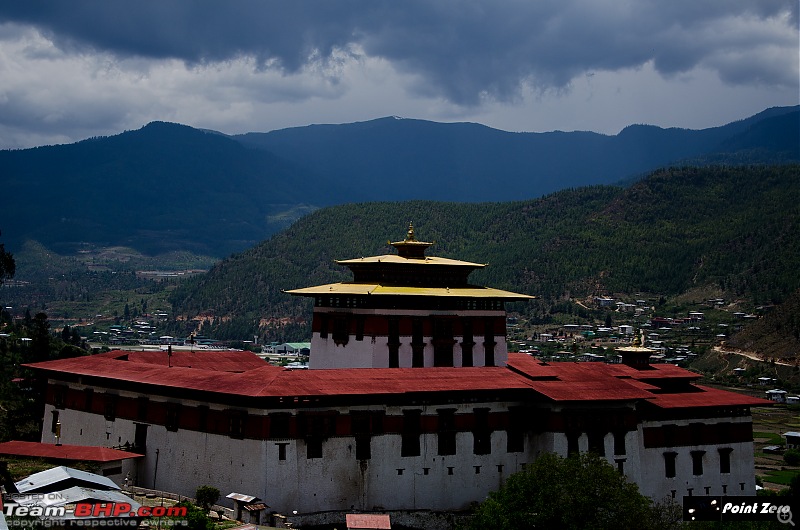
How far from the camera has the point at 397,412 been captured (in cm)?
6128

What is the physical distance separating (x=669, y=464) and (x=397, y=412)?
790 inches

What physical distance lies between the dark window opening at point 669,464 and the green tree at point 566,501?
13194 millimetres

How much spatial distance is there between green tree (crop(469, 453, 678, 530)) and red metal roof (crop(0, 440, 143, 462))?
19.9m

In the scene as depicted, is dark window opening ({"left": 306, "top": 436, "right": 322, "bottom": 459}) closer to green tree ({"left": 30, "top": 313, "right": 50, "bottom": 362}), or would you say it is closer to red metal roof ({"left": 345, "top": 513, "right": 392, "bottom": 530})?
red metal roof ({"left": 345, "top": 513, "right": 392, "bottom": 530})

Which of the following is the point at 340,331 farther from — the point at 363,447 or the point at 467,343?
the point at 363,447

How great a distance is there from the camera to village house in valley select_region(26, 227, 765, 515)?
5841 centimetres

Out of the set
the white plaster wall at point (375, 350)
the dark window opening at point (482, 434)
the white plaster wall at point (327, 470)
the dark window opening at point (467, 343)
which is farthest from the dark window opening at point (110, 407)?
the dark window opening at point (467, 343)

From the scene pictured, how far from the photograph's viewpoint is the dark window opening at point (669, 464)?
7044cm

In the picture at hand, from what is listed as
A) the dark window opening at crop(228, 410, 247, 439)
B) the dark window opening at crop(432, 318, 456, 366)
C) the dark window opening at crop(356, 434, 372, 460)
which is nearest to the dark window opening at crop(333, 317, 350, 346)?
the dark window opening at crop(432, 318, 456, 366)

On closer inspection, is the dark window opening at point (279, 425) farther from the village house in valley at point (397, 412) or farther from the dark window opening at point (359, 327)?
the dark window opening at point (359, 327)

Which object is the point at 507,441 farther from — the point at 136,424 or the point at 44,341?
the point at 44,341

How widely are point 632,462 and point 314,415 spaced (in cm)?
2042

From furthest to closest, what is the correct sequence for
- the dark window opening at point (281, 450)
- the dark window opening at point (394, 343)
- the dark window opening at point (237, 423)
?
the dark window opening at point (394, 343) → the dark window opening at point (237, 423) → the dark window opening at point (281, 450)

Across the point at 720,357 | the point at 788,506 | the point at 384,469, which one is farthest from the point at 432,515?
the point at 720,357
